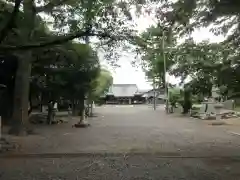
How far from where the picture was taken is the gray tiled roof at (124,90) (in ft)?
327

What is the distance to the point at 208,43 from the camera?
607 inches

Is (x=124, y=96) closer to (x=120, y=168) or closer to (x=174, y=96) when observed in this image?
(x=174, y=96)

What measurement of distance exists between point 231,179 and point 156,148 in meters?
5.93

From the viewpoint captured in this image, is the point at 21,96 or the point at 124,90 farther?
the point at 124,90

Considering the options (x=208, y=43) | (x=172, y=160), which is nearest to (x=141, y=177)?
(x=172, y=160)

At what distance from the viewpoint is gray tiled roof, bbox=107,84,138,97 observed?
9956 centimetres

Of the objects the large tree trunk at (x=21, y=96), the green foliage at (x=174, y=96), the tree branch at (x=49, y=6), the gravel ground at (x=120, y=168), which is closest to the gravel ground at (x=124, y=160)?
the gravel ground at (x=120, y=168)

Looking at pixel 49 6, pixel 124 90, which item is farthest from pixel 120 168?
pixel 124 90

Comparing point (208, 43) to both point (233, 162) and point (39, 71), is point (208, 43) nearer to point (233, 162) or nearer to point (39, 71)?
point (233, 162)

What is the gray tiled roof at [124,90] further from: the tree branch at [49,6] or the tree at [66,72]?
the tree branch at [49,6]

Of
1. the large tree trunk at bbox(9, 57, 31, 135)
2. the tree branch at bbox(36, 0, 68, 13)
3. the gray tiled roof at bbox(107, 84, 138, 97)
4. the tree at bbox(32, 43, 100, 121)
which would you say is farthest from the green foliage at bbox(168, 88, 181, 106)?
the gray tiled roof at bbox(107, 84, 138, 97)

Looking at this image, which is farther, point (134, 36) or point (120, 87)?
point (120, 87)

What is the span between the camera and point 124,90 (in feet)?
333

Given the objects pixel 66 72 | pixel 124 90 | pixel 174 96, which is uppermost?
pixel 124 90
